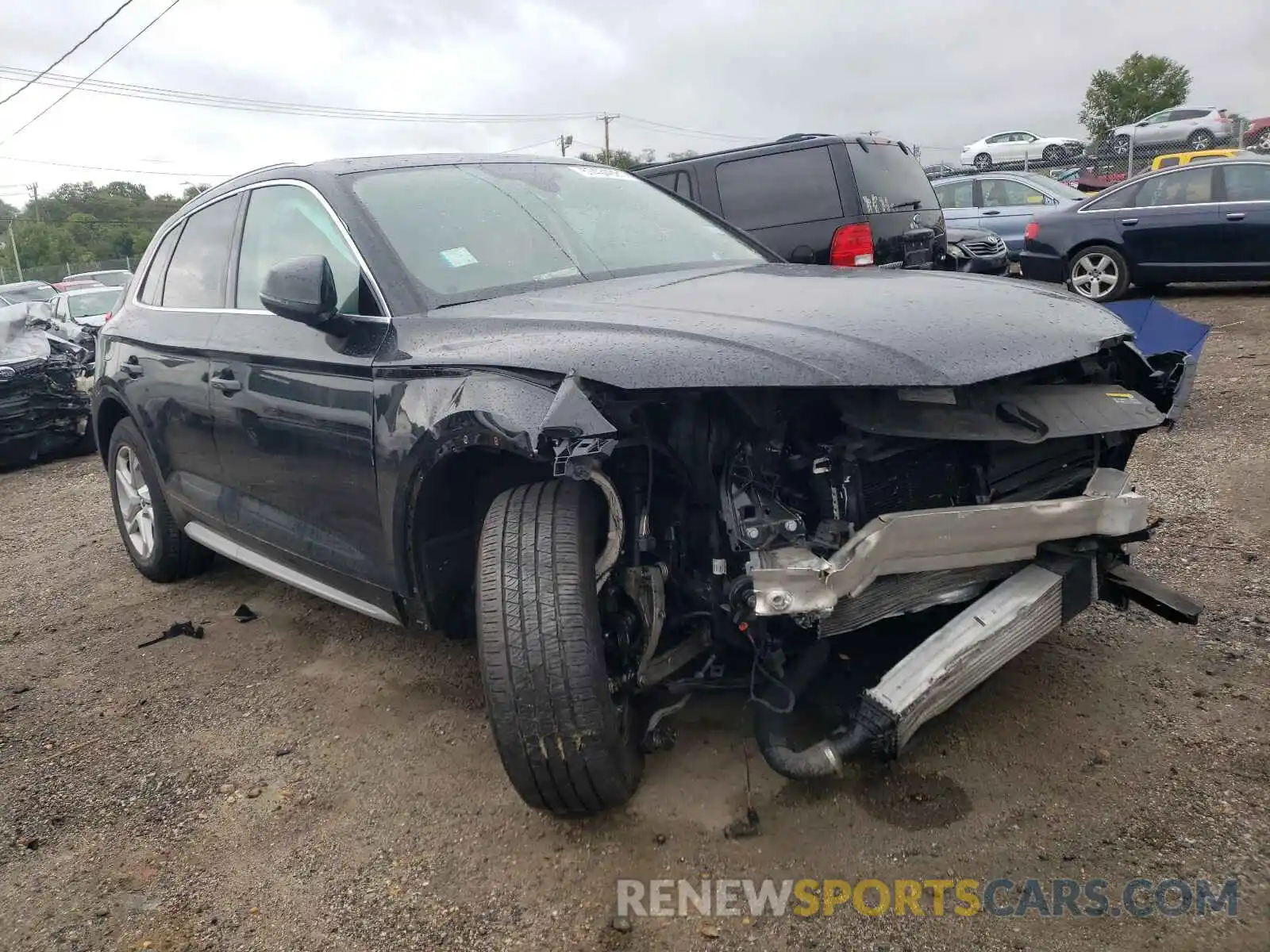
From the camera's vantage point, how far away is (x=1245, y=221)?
911 cm

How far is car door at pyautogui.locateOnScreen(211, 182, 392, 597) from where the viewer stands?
2.84 metres

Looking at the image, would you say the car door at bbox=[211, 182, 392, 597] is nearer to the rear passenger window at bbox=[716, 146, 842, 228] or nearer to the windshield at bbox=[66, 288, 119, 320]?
the rear passenger window at bbox=[716, 146, 842, 228]

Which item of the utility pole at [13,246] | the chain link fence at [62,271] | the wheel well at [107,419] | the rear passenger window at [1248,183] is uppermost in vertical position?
the utility pole at [13,246]

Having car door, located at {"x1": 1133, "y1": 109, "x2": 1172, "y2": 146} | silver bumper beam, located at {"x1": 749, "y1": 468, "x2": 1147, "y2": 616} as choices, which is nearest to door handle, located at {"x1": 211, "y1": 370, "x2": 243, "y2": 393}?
silver bumper beam, located at {"x1": 749, "y1": 468, "x2": 1147, "y2": 616}

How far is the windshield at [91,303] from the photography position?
1667cm

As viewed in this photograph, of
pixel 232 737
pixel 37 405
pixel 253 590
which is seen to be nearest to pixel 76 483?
pixel 37 405

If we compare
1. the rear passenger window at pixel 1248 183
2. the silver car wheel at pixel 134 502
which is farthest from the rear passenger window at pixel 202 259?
the rear passenger window at pixel 1248 183

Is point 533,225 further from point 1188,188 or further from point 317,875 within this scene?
point 1188,188

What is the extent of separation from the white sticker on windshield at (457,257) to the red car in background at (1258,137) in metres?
23.1

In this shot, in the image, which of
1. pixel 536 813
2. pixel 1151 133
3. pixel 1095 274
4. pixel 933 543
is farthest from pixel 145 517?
pixel 1151 133

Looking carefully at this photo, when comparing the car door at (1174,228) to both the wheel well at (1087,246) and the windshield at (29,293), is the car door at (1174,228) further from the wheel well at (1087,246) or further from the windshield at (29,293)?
the windshield at (29,293)

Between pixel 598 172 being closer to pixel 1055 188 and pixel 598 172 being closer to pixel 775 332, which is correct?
pixel 775 332

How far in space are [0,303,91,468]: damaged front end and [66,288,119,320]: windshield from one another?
8.28m

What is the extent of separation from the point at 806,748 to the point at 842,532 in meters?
0.66
